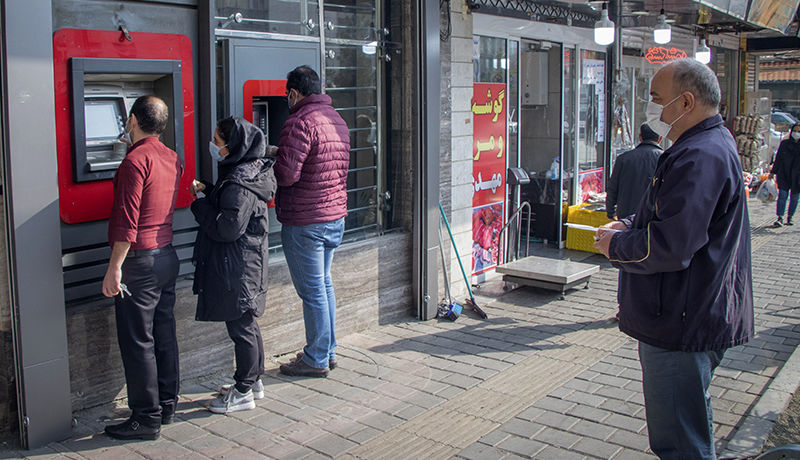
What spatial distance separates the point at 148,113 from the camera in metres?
4.11

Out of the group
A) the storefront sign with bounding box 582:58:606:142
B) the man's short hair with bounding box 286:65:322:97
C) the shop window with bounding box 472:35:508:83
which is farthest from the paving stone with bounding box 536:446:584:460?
the storefront sign with bounding box 582:58:606:142

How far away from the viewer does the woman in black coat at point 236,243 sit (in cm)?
435

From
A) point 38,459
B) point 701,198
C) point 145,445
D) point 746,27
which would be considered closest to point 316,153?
point 145,445

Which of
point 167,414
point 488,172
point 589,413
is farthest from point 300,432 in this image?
point 488,172

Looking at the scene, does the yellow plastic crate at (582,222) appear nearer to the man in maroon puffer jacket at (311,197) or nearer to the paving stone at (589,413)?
the paving stone at (589,413)

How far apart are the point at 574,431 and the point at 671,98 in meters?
2.08

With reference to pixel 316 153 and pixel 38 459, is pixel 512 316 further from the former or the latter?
pixel 38 459

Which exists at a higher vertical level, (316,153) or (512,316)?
(316,153)

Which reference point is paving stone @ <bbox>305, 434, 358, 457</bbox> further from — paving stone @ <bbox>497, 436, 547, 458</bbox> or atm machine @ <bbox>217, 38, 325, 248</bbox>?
atm machine @ <bbox>217, 38, 325, 248</bbox>

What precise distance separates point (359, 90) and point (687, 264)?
391 cm

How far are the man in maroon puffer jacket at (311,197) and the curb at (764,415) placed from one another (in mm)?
2541

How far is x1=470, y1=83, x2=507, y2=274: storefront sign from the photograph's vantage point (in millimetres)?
7988

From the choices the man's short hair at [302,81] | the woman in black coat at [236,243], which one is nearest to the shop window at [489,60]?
the man's short hair at [302,81]

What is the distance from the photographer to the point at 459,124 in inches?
285
